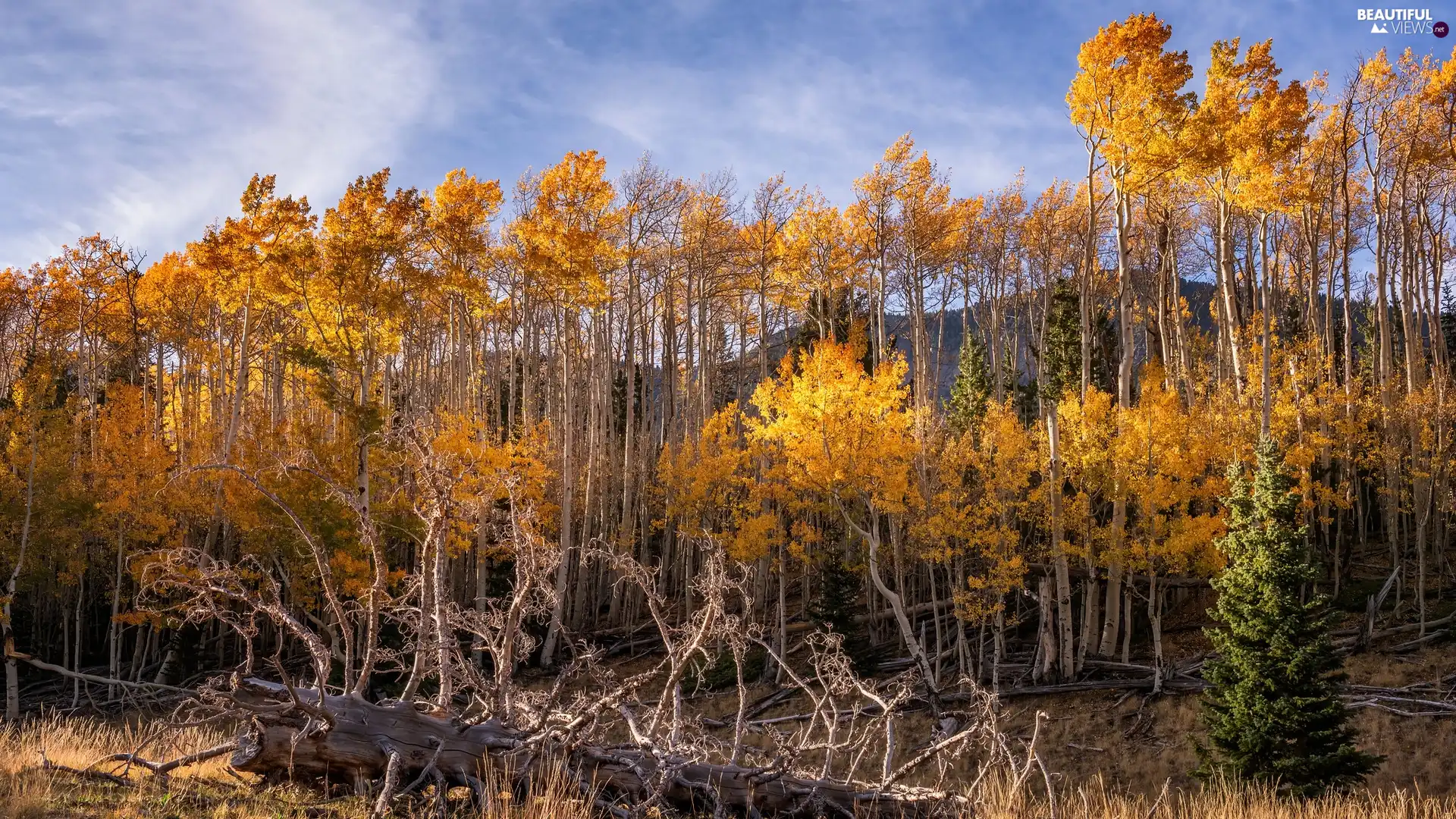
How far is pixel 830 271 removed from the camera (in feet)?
82.2

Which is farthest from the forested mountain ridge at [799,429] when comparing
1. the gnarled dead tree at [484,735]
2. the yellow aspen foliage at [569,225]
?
the gnarled dead tree at [484,735]

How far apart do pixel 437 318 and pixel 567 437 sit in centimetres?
1289

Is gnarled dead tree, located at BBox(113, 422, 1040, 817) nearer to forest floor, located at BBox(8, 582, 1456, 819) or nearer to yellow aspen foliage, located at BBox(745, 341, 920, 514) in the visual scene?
forest floor, located at BBox(8, 582, 1456, 819)

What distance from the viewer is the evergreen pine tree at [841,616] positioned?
71.1ft

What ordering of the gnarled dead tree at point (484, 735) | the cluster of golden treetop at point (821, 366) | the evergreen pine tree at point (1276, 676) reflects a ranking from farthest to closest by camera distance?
1. the cluster of golden treetop at point (821, 366)
2. the evergreen pine tree at point (1276, 676)
3. the gnarled dead tree at point (484, 735)

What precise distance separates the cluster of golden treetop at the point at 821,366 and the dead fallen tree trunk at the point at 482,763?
7.52 meters

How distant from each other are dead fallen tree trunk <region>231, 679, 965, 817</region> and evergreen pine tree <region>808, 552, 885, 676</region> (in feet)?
48.5

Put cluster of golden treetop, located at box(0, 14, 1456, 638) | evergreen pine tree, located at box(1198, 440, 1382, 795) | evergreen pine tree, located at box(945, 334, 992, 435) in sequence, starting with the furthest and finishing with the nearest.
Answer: evergreen pine tree, located at box(945, 334, 992, 435)
cluster of golden treetop, located at box(0, 14, 1456, 638)
evergreen pine tree, located at box(1198, 440, 1382, 795)

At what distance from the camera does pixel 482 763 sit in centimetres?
616

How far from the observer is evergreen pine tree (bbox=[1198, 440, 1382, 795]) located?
12.2m

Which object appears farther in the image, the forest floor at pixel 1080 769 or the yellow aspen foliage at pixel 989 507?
the yellow aspen foliage at pixel 989 507

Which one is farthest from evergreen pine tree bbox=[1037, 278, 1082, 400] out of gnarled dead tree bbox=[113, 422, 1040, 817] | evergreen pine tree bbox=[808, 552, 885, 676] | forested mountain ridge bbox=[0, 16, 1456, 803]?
gnarled dead tree bbox=[113, 422, 1040, 817]

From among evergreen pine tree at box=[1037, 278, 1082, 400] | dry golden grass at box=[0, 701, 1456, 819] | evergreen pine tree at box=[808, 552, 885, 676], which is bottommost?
evergreen pine tree at box=[808, 552, 885, 676]

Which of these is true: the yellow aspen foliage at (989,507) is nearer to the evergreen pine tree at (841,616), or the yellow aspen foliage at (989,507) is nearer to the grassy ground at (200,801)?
the evergreen pine tree at (841,616)
